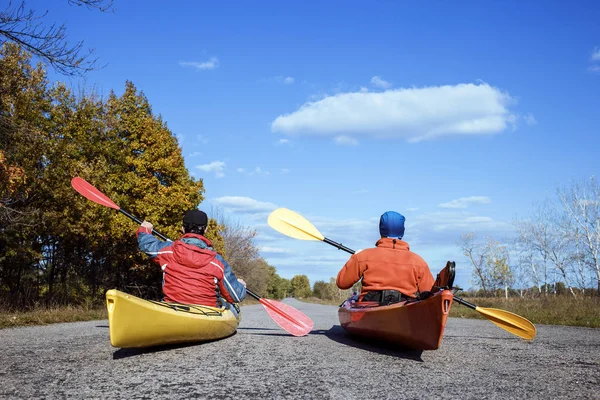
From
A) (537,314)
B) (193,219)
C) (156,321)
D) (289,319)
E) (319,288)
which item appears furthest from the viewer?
(319,288)

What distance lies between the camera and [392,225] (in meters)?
5.96

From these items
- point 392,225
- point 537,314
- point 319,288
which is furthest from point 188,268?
point 319,288

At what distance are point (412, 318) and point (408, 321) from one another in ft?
0.30

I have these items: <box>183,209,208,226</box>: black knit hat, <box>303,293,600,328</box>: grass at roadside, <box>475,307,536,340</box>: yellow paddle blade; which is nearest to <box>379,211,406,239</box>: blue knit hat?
<box>475,307,536,340</box>: yellow paddle blade

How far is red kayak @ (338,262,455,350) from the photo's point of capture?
430 cm

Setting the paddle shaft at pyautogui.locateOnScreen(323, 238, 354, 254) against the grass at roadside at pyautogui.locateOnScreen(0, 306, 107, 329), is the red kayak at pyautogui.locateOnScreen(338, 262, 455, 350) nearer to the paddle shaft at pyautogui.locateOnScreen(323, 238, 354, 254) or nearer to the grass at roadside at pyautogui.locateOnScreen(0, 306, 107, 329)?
the paddle shaft at pyautogui.locateOnScreen(323, 238, 354, 254)

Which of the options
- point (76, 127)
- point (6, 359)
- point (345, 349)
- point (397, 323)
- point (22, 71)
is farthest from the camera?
point (76, 127)

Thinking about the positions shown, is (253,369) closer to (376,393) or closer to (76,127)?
(376,393)

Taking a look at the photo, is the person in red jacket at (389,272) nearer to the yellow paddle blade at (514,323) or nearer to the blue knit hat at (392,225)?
the blue knit hat at (392,225)

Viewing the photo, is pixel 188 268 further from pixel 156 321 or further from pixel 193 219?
pixel 156 321

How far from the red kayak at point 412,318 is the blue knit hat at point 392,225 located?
2.91 feet

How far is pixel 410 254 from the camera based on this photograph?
5699 mm

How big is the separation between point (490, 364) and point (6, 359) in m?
4.43

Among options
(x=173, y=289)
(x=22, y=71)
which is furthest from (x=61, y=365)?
(x=22, y=71)
